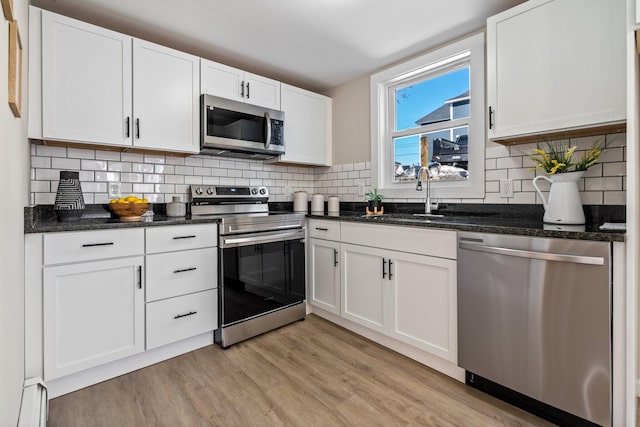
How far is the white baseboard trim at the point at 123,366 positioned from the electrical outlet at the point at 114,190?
1139 mm

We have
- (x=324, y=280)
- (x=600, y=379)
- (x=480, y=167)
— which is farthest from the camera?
(x=324, y=280)

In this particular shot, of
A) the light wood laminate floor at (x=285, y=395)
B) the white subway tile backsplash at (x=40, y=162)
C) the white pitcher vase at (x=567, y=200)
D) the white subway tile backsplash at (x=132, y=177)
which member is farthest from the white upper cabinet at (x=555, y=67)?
the white subway tile backsplash at (x=40, y=162)

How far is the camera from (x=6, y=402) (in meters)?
0.98

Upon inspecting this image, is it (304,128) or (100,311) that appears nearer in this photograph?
(100,311)

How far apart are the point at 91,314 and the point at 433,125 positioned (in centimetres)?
275

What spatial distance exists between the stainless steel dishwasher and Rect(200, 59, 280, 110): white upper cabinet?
6.71 ft

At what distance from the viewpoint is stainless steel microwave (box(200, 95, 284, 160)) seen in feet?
8.02

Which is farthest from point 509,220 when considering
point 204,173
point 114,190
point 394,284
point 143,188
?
point 114,190

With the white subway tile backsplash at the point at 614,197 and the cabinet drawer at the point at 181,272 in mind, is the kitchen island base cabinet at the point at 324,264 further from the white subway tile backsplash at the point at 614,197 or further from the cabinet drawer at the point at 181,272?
the white subway tile backsplash at the point at 614,197

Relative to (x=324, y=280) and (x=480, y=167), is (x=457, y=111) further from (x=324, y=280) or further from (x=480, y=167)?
(x=324, y=280)

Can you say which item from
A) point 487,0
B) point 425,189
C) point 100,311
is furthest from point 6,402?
point 487,0

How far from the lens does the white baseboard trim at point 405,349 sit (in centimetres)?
190

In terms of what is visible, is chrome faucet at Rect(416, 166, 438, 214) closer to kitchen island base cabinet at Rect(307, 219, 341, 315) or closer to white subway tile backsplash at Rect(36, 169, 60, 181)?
kitchen island base cabinet at Rect(307, 219, 341, 315)

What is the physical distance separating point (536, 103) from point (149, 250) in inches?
96.3
